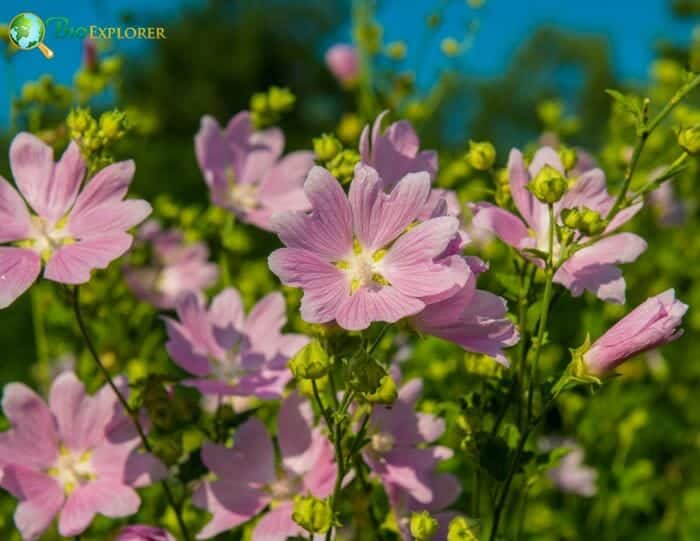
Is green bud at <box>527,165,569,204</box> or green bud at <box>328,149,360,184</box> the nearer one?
green bud at <box>527,165,569,204</box>

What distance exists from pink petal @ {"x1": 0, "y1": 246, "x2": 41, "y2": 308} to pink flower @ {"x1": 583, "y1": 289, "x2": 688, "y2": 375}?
0.62 m

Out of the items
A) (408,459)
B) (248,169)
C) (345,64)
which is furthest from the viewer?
(345,64)

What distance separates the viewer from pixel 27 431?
1.33m

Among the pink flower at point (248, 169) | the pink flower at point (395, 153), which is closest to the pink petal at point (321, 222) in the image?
the pink flower at point (395, 153)

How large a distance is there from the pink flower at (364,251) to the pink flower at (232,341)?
272mm

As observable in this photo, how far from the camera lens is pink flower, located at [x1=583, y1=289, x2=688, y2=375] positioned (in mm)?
1014

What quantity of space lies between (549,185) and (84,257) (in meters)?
0.53

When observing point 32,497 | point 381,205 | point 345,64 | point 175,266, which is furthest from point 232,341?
point 345,64

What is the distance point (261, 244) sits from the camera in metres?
7.16

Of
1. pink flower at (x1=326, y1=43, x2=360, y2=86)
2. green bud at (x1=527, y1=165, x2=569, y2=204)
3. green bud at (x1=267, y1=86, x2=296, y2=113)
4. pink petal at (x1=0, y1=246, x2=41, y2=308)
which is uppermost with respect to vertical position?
pink flower at (x1=326, y1=43, x2=360, y2=86)

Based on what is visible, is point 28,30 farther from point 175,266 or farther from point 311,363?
point 311,363

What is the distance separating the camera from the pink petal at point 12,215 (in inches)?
50.0

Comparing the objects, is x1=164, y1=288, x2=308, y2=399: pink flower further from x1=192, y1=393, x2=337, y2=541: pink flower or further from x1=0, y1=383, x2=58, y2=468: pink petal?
x1=0, y1=383, x2=58, y2=468: pink petal

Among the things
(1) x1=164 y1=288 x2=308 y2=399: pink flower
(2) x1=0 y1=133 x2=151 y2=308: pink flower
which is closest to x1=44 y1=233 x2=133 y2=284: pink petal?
(2) x1=0 y1=133 x2=151 y2=308: pink flower
